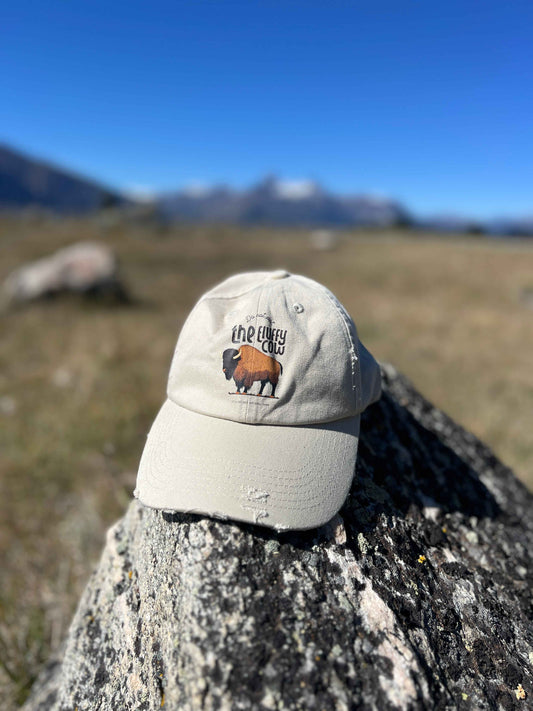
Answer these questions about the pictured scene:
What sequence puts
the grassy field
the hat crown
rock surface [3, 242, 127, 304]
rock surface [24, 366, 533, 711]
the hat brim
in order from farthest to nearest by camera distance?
rock surface [3, 242, 127, 304], the grassy field, the hat crown, the hat brim, rock surface [24, 366, 533, 711]

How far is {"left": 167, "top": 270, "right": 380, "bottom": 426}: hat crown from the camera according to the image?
5.47ft

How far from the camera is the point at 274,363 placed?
172 cm

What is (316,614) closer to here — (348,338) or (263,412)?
(263,412)

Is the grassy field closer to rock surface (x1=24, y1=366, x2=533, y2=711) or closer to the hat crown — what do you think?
rock surface (x1=24, y1=366, x2=533, y2=711)

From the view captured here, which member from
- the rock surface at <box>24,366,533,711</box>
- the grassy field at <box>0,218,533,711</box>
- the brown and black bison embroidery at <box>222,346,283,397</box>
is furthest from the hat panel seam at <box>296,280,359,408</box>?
the grassy field at <box>0,218,533,711</box>

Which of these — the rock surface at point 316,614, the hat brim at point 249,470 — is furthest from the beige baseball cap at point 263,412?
the rock surface at point 316,614

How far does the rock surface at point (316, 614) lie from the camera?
120cm

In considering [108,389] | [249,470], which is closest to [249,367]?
[249,470]

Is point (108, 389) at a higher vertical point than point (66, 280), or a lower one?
lower

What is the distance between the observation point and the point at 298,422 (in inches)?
65.1

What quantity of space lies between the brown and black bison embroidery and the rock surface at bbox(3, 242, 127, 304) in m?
11.4

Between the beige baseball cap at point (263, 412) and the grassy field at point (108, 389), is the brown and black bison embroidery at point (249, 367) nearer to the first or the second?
the beige baseball cap at point (263, 412)

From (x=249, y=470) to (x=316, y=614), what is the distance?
509 mm

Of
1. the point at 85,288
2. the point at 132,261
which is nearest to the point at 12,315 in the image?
the point at 85,288
